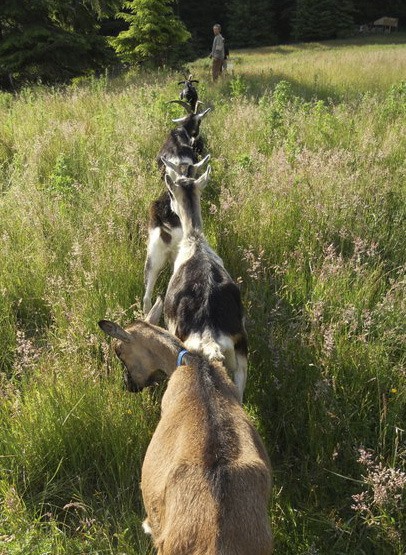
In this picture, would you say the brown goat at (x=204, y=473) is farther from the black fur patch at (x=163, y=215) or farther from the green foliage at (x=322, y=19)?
the green foliage at (x=322, y=19)

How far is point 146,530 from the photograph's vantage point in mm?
2193

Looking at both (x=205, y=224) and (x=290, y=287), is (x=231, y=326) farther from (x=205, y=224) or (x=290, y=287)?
(x=205, y=224)

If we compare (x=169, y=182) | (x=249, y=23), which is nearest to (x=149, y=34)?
(x=169, y=182)

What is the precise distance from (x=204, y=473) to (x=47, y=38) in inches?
713

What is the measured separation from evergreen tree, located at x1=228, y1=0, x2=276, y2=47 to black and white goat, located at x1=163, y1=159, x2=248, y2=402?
1891 inches

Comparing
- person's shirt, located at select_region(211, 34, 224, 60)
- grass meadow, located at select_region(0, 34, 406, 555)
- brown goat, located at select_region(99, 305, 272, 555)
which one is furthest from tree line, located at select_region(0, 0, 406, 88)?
brown goat, located at select_region(99, 305, 272, 555)

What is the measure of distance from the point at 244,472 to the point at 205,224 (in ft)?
11.3

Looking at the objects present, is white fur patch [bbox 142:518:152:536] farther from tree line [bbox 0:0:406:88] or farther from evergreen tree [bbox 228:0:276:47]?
evergreen tree [bbox 228:0:276:47]

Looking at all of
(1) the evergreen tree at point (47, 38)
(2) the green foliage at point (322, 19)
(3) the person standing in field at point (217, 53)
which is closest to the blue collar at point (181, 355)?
(3) the person standing in field at point (217, 53)

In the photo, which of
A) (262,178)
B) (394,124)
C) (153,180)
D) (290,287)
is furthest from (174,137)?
(394,124)

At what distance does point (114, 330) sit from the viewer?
99.1 inches

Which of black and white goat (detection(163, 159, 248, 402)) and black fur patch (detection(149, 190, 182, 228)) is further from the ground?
black fur patch (detection(149, 190, 182, 228))

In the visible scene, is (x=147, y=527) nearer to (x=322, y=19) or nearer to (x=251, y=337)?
(x=251, y=337)

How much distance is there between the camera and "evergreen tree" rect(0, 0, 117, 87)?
51.5 ft
